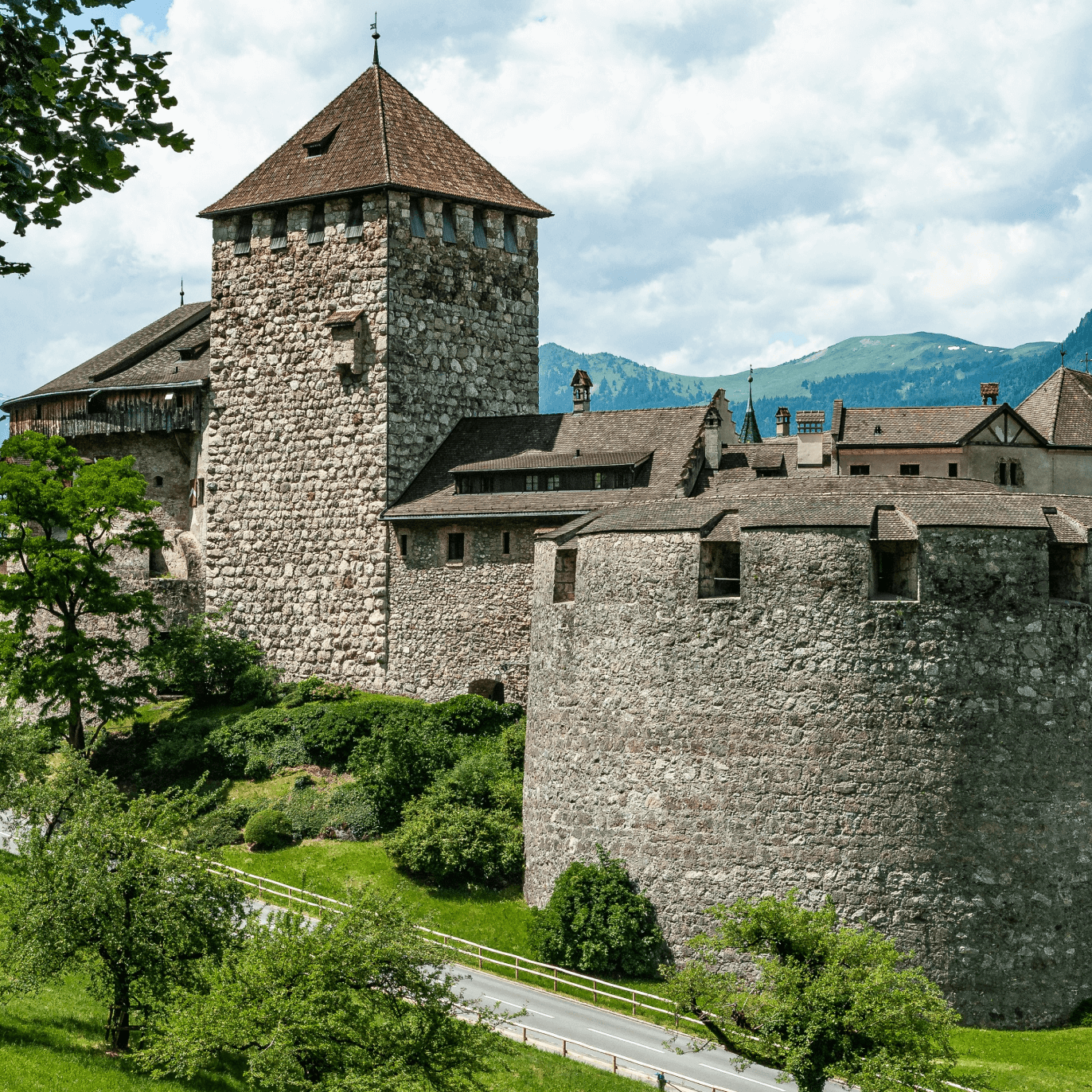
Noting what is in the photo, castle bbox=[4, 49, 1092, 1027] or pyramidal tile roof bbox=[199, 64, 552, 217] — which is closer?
castle bbox=[4, 49, 1092, 1027]

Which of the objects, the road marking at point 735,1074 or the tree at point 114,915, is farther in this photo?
the road marking at point 735,1074

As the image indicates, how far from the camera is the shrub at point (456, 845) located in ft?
108

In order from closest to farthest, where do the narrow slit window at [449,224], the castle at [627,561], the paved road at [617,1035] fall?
the paved road at [617,1035] → the castle at [627,561] → the narrow slit window at [449,224]

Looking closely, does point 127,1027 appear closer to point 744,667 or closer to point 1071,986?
point 744,667

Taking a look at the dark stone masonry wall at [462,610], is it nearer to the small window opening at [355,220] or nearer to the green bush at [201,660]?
the green bush at [201,660]

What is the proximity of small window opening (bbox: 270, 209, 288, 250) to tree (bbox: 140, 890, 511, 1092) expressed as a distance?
28.9m

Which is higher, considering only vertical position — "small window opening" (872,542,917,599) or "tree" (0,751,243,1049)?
"small window opening" (872,542,917,599)

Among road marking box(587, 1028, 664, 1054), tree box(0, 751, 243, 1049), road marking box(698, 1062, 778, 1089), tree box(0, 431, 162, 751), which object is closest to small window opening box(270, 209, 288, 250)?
tree box(0, 431, 162, 751)

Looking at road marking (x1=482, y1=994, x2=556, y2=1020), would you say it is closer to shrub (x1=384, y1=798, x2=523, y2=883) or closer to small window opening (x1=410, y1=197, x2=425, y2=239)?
shrub (x1=384, y1=798, x2=523, y2=883)

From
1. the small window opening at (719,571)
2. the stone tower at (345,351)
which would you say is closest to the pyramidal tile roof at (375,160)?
the stone tower at (345,351)

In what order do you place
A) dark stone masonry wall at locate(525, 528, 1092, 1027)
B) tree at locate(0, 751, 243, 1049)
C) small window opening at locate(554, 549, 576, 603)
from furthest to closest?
small window opening at locate(554, 549, 576, 603) < dark stone masonry wall at locate(525, 528, 1092, 1027) < tree at locate(0, 751, 243, 1049)

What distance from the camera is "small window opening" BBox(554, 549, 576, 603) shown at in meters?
33.7

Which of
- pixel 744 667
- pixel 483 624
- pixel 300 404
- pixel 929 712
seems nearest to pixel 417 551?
pixel 483 624

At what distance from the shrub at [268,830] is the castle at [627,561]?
7.06 metres
